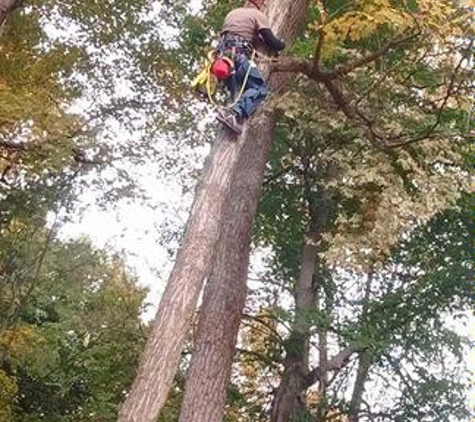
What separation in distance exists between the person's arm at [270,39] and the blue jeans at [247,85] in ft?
0.93

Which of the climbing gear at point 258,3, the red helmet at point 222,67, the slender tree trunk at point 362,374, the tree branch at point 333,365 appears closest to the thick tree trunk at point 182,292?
the red helmet at point 222,67

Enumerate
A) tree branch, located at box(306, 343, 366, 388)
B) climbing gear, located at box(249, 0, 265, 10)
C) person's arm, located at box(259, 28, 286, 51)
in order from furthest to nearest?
tree branch, located at box(306, 343, 366, 388) < climbing gear, located at box(249, 0, 265, 10) < person's arm, located at box(259, 28, 286, 51)

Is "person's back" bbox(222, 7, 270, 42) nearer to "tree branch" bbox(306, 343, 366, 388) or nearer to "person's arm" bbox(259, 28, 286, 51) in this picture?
"person's arm" bbox(259, 28, 286, 51)

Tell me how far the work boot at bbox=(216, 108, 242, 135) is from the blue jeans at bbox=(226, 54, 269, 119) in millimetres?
218

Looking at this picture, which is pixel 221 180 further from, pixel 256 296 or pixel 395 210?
pixel 256 296

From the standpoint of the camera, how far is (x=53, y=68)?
33.7 feet

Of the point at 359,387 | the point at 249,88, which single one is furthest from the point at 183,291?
the point at 359,387

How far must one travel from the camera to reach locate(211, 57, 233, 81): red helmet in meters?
4.67

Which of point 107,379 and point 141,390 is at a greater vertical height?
point 107,379

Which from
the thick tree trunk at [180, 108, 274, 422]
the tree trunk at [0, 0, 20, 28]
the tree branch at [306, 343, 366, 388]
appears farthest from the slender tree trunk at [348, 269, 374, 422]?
the tree trunk at [0, 0, 20, 28]

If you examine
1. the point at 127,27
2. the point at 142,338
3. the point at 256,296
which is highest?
the point at 127,27

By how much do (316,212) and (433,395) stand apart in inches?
133

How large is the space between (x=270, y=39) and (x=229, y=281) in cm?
290

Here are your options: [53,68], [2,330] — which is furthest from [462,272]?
[2,330]
